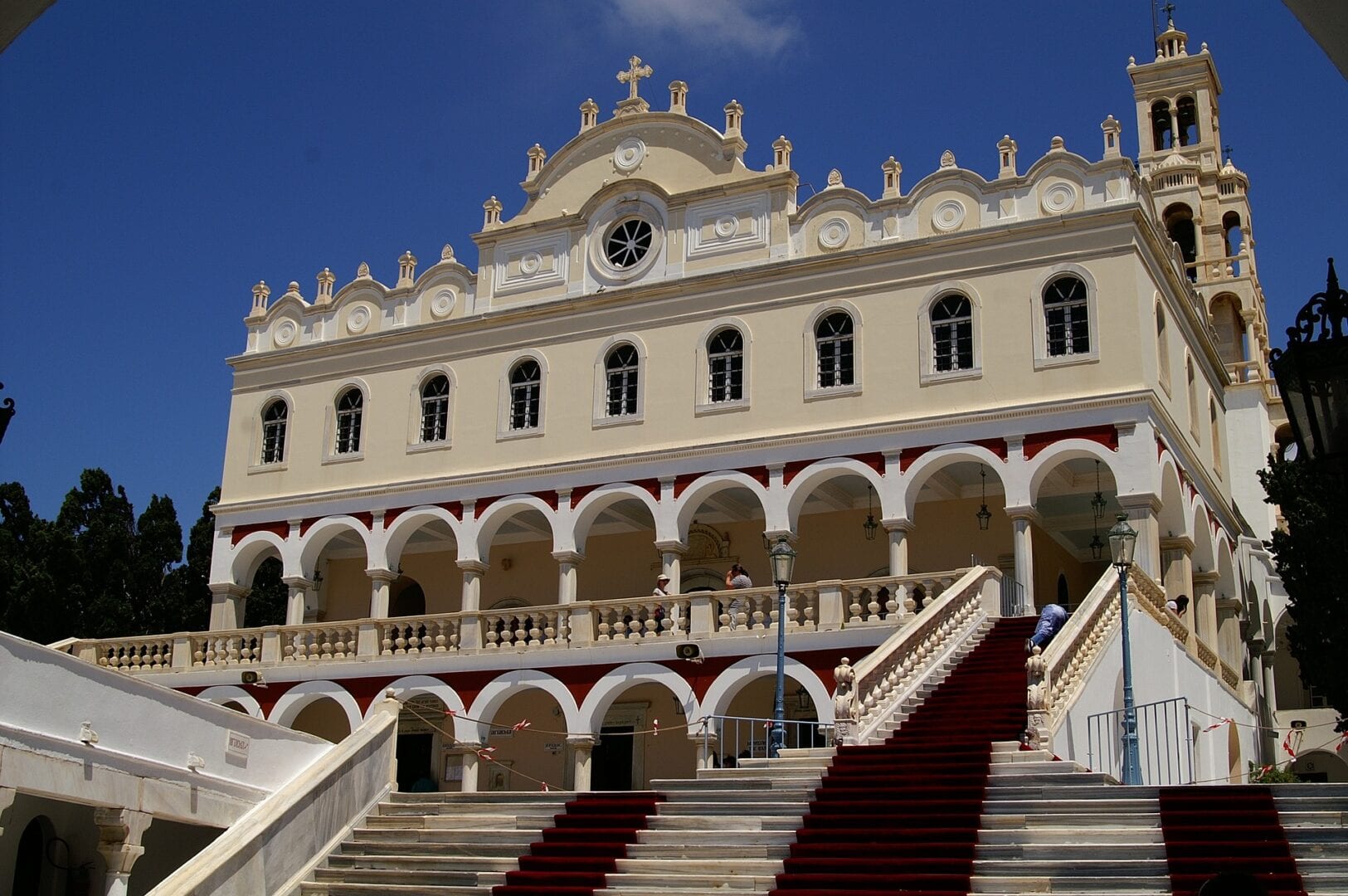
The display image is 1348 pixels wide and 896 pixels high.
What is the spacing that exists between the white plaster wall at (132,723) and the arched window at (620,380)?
10486 mm

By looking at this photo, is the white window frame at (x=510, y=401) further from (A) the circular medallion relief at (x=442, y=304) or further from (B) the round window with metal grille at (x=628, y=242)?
(B) the round window with metal grille at (x=628, y=242)

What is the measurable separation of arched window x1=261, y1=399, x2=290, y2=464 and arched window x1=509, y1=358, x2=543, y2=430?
5.27m

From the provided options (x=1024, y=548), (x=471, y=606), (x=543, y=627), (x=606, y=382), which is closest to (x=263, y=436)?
(x=471, y=606)

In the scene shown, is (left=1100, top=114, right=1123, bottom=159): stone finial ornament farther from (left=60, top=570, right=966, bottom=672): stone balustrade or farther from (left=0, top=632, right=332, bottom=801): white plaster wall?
(left=0, top=632, right=332, bottom=801): white plaster wall

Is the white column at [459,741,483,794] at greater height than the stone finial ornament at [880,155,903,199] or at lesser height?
lesser

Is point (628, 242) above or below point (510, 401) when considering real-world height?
above

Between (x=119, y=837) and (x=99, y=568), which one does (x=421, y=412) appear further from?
(x=119, y=837)

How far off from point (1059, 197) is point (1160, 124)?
18251mm

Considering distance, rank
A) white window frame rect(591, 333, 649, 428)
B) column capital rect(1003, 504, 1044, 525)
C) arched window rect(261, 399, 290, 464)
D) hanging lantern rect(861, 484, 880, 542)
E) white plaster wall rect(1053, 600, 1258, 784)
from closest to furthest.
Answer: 1. white plaster wall rect(1053, 600, 1258, 784)
2. column capital rect(1003, 504, 1044, 525)
3. hanging lantern rect(861, 484, 880, 542)
4. white window frame rect(591, 333, 649, 428)
5. arched window rect(261, 399, 290, 464)

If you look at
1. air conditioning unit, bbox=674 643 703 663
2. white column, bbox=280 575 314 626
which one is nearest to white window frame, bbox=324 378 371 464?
white column, bbox=280 575 314 626

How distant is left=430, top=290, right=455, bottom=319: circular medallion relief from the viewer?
29.9m

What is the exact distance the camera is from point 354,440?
30.2m

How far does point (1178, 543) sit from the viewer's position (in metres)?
25.7

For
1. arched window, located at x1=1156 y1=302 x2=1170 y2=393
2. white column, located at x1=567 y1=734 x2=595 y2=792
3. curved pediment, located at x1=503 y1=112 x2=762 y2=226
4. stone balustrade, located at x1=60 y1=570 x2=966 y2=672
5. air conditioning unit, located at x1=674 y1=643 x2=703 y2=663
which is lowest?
white column, located at x1=567 y1=734 x2=595 y2=792
